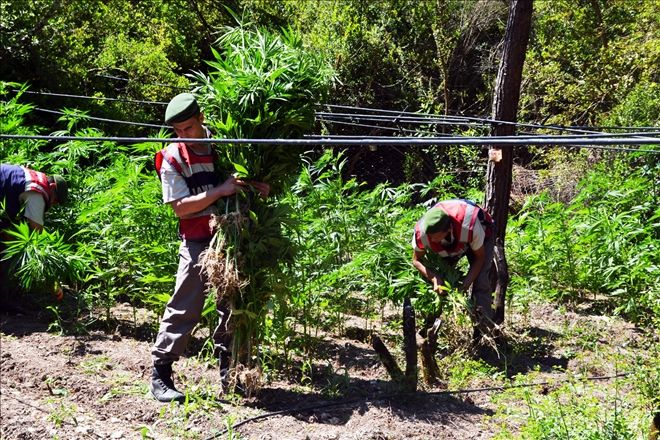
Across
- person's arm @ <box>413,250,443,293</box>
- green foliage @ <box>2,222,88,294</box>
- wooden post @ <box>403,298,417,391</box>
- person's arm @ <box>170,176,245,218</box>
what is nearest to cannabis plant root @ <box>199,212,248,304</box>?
person's arm @ <box>170,176,245,218</box>

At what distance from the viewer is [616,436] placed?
144 inches

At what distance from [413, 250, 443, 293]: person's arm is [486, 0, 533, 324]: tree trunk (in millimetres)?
909

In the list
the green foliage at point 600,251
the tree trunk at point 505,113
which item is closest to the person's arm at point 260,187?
the tree trunk at point 505,113

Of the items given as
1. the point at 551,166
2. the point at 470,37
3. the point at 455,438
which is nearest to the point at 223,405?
the point at 455,438

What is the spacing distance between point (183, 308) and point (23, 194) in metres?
2.13

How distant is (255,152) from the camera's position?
15.6 feet

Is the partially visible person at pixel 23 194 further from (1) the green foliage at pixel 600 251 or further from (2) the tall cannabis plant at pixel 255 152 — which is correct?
(1) the green foliage at pixel 600 251

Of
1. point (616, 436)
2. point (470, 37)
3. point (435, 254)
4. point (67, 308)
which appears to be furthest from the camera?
point (470, 37)

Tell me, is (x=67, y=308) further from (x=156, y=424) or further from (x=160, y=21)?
(x=160, y=21)

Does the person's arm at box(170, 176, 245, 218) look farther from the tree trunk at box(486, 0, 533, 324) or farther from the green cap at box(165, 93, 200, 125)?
the tree trunk at box(486, 0, 533, 324)

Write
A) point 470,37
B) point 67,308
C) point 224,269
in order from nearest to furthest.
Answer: point 224,269
point 67,308
point 470,37

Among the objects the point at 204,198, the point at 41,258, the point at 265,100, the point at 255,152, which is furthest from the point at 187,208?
the point at 41,258

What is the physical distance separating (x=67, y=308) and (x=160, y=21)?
23.5 feet

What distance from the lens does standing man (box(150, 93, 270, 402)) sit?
4617mm
